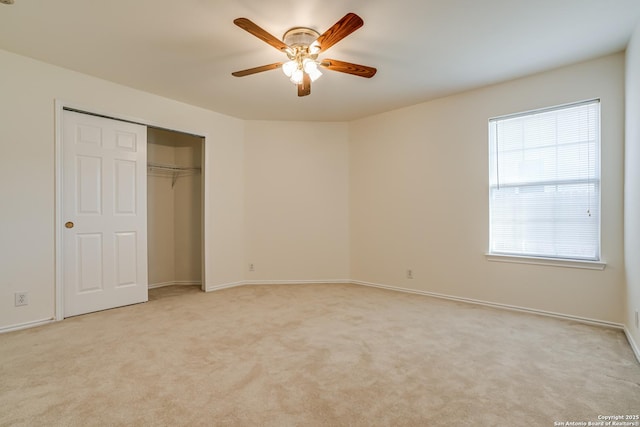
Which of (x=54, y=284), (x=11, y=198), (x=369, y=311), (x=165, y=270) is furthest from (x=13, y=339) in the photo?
(x=369, y=311)

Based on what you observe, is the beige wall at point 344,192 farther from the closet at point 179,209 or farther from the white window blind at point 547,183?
the closet at point 179,209

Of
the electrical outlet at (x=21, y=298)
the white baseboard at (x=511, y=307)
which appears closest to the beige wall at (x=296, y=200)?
the white baseboard at (x=511, y=307)

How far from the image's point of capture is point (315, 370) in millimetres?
2129

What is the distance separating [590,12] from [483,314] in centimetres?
280

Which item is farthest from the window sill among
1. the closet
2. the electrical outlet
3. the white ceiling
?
the electrical outlet

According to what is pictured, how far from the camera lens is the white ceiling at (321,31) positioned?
7.37 feet

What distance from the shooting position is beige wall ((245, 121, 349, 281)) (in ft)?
16.3

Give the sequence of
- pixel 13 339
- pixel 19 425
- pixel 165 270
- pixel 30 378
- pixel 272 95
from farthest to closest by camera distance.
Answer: pixel 165 270 < pixel 272 95 < pixel 13 339 < pixel 30 378 < pixel 19 425

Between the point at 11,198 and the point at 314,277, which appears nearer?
the point at 11,198

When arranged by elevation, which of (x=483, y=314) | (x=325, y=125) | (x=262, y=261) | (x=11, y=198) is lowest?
(x=483, y=314)

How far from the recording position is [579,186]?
313 cm

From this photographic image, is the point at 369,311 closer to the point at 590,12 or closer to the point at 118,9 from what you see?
the point at 590,12

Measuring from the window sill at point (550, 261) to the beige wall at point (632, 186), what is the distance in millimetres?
A: 248

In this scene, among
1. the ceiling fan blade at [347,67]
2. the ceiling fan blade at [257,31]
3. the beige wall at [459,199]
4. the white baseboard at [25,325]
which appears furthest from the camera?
the beige wall at [459,199]
